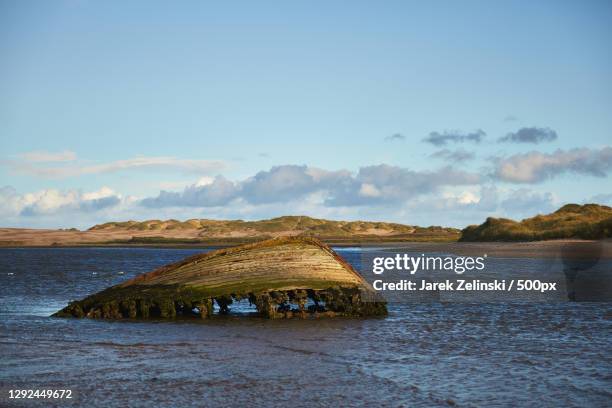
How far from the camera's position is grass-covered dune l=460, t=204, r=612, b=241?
76.4 m

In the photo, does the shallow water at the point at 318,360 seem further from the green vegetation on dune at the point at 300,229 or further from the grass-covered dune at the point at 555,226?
the green vegetation on dune at the point at 300,229

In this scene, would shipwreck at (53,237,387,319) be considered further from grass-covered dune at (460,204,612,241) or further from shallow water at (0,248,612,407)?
grass-covered dune at (460,204,612,241)

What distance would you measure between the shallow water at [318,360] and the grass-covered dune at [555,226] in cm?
5498

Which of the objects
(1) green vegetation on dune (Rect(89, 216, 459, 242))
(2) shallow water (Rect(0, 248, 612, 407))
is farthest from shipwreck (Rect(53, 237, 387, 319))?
(1) green vegetation on dune (Rect(89, 216, 459, 242))

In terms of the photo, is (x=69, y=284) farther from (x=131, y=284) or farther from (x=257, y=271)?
(x=257, y=271)

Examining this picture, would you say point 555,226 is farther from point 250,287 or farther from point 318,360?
point 318,360

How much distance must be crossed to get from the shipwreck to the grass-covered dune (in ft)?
184

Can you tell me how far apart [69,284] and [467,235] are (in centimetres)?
8040

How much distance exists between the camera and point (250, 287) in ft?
74.3

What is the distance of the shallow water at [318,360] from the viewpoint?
488 inches

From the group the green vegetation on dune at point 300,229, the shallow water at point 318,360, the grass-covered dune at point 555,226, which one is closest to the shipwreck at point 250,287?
the shallow water at point 318,360

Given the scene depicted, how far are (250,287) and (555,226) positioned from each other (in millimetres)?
75264

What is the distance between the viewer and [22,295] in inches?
1273

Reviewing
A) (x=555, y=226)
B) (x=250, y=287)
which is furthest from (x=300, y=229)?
(x=250, y=287)
